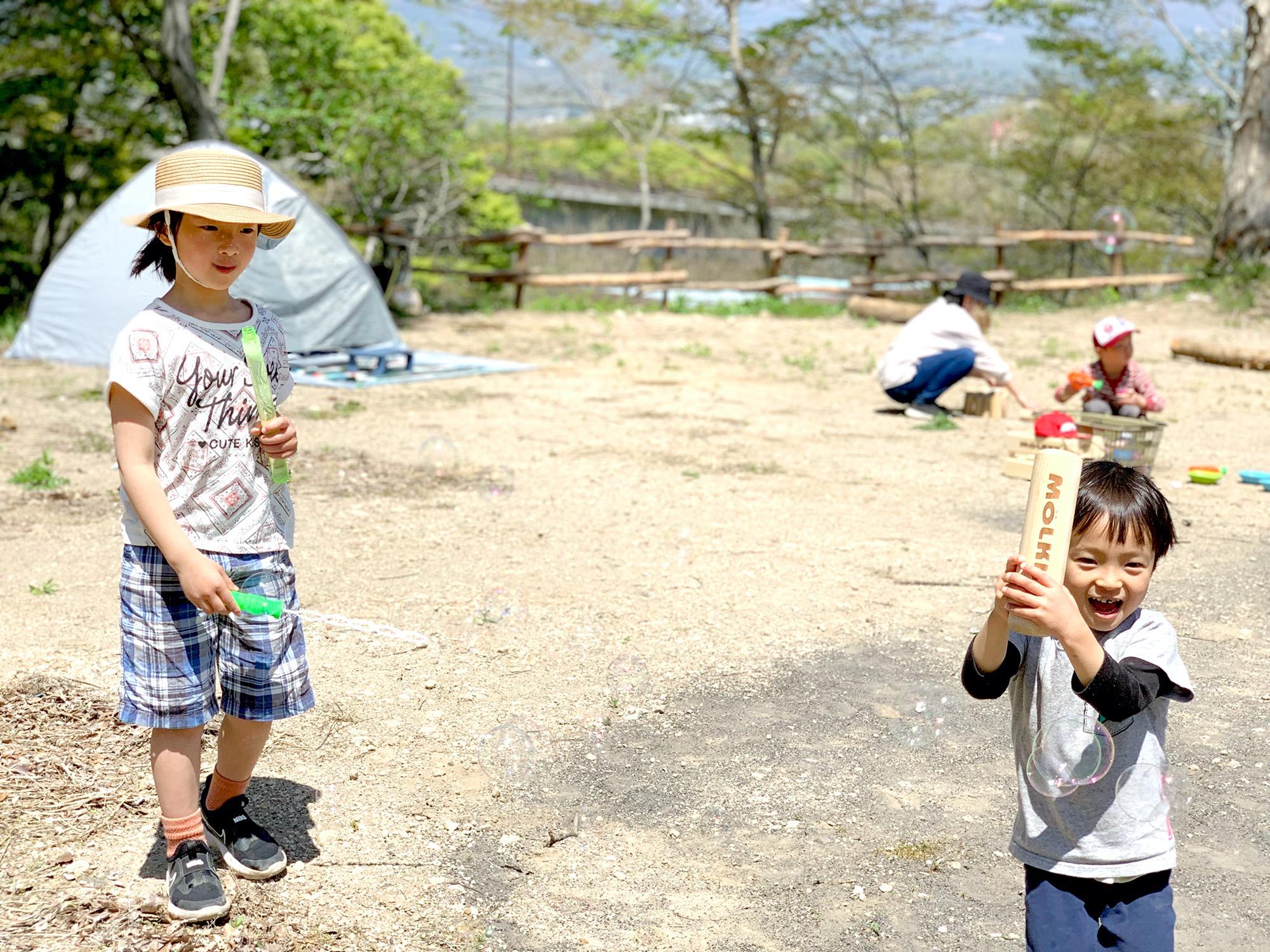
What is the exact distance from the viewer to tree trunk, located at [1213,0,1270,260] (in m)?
16.5

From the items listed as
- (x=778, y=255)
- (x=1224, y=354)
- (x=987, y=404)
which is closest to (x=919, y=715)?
(x=987, y=404)

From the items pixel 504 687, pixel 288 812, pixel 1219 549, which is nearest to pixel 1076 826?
pixel 288 812

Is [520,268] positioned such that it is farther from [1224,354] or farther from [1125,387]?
[1125,387]

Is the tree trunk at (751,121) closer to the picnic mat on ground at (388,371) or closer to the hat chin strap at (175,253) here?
the picnic mat on ground at (388,371)

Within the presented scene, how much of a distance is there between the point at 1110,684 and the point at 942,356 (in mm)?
7465

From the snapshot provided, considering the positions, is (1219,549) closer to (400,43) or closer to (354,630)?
(354,630)

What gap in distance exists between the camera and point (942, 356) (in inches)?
363

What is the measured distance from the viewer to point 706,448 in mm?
8148

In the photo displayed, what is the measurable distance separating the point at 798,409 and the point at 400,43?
13424 millimetres

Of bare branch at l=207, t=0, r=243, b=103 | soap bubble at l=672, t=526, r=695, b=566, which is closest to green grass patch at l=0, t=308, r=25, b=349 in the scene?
bare branch at l=207, t=0, r=243, b=103

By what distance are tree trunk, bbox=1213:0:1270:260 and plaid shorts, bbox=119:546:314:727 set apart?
1711 centimetres

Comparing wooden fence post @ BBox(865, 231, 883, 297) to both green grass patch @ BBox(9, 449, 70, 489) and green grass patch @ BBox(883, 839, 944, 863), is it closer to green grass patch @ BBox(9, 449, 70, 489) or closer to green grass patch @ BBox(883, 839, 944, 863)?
green grass patch @ BBox(9, 449, 70, 489)

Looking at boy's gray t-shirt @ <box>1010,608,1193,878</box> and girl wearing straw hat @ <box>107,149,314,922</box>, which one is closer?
boy's gray t-shirt @ <box>1010,608,1193,878</box>

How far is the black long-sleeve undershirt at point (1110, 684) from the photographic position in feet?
6.51
